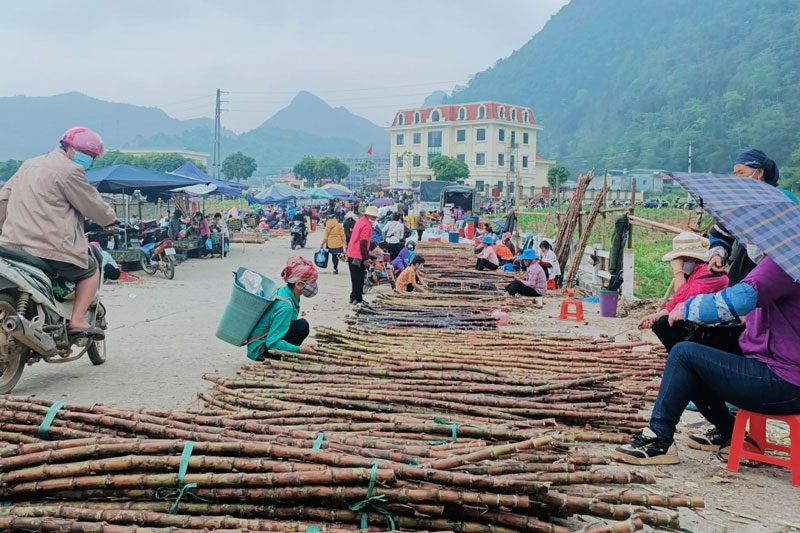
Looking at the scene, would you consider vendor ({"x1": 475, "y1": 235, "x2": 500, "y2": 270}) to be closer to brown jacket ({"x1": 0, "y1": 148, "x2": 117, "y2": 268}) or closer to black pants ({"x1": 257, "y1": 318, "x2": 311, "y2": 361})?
black pants ({"x1": 257, "y1": 318, "x2": 311, "y2": 361})

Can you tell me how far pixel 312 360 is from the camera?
17.3ft

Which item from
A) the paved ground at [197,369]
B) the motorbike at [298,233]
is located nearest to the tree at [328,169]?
the motorbike at [298,233]

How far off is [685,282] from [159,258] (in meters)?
12.1

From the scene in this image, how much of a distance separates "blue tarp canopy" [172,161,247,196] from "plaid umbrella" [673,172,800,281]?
1663cm

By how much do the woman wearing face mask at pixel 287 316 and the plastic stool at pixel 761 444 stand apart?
3.16 meters

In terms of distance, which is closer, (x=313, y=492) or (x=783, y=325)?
(x=313, y=492)

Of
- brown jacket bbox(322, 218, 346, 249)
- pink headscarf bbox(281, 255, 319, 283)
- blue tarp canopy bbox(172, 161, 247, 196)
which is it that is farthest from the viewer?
blue tarp canopy bbox(172, 161, 247, 196)

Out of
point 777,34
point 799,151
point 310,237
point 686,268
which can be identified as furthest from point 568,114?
point 686,268

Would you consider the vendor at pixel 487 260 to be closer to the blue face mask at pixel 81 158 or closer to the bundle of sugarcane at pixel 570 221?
the bundle of sugarcane at pixel 570 221

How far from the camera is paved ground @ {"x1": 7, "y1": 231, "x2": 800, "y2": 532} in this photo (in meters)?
3.29

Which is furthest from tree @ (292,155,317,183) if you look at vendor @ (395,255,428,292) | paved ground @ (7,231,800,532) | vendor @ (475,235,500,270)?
vendor @ (395,255,428,292)

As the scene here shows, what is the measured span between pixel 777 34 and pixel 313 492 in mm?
127250

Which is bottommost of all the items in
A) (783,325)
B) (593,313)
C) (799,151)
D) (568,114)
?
(593,313)

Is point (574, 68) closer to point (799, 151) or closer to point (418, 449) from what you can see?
point (799, 151)
